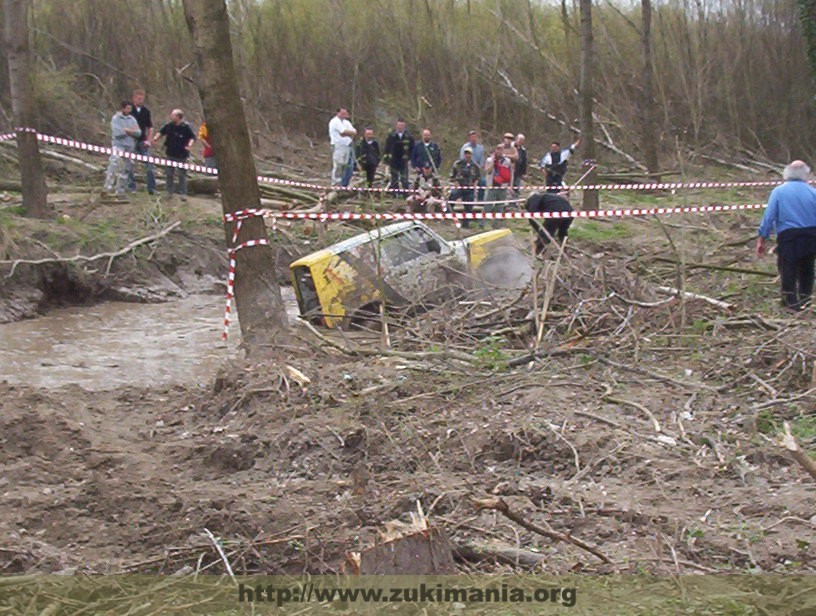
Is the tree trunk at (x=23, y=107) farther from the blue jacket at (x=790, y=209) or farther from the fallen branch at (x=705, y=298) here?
the blue jacket at (x=790, y=209)

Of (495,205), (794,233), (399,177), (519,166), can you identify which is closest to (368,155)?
(399,177)

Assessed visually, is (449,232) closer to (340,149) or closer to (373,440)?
(340,149)

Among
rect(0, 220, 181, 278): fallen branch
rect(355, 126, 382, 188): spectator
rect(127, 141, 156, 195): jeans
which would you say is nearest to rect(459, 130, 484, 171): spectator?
rect(355, 126, 382, 188): spectator

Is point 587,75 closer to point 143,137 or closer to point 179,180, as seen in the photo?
point 179,180

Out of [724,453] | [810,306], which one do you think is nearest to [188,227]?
[810,306]

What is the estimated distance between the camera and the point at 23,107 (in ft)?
58.5

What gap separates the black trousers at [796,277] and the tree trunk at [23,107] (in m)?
11.4

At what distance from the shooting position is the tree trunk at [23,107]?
1780cm

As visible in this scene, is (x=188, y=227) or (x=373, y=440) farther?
(x=188, y=227)

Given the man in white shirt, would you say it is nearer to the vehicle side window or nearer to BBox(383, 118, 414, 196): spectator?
BBox(383, 118, 414, 196): spectator

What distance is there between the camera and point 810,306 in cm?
1141

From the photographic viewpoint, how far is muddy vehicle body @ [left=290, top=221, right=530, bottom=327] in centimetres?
1424

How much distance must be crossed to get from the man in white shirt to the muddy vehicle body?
7846 mm

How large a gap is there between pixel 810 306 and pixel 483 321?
3257 mm
